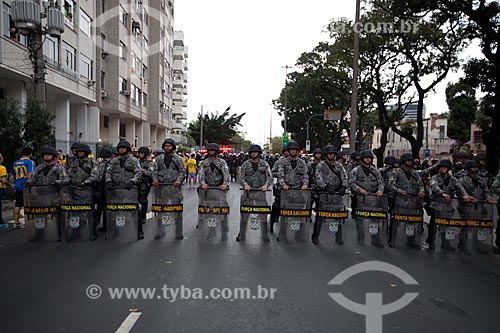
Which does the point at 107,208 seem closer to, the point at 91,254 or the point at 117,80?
the point at 91,254

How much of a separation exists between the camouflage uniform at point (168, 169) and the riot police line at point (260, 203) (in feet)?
0.07

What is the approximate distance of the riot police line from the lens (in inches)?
310

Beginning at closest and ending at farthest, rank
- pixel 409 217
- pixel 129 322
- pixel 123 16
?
pixel 129 322, pixel 409 217, pixel 123 16

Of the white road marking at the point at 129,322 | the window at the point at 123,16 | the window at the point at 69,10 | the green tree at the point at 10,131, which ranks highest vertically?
the window at the point at 123,16

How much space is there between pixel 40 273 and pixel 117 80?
1102 inches

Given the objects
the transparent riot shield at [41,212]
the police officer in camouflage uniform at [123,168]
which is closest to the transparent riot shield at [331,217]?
the police officer in camouflage uniform at [123,168]

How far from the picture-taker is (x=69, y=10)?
2356 centimetres

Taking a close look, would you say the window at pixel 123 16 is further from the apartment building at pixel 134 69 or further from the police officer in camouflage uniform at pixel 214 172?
the police officer in camouflage uniform at pixel 214 172

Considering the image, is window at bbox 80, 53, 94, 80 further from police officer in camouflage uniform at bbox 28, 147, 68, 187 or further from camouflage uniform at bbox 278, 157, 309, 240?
camouflage uniform at bbox 278, 157, 309, 240

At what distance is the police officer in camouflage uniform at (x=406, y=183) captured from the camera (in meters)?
8.16

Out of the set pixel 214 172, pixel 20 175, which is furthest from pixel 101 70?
pixel 214 172

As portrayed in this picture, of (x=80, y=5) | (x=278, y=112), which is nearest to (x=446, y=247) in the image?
(x=80, y=5)

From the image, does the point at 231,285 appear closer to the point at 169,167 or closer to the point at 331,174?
the point at 169,167

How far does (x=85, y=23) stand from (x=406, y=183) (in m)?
24.6
